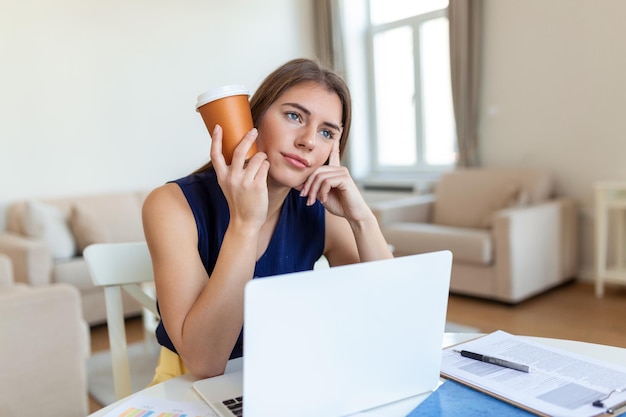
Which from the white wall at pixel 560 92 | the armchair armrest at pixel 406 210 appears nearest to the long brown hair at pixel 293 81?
the armchair armrest at pixel 406 210

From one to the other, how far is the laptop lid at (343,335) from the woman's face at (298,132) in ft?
1.29

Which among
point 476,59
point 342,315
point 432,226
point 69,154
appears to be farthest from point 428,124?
point 342,315

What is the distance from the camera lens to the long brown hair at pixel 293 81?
112cm

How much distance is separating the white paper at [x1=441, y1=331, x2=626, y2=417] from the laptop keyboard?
32cm

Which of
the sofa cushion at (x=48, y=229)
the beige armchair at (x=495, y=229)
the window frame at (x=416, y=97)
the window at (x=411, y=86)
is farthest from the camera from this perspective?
the window frame at (x=416, y=97)

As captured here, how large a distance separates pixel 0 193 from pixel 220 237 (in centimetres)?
371

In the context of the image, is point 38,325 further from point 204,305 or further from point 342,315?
point 342,315

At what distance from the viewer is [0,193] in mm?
4195

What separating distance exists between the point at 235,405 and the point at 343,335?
0.22 m

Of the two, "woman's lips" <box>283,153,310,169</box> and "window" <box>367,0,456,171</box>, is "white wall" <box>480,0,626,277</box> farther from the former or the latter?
"woman's lips" <box>283,153,310,169</box>

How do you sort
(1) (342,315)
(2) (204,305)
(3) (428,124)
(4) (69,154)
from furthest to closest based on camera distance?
(3) (428,124), (4) (69,154), (2) (204,305), (1) (342,315)

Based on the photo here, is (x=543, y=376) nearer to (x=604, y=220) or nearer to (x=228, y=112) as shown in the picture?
(x=228, y=112)

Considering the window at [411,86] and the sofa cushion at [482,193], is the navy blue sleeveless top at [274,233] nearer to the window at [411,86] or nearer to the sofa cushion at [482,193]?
the sofa cushion at [482,193]

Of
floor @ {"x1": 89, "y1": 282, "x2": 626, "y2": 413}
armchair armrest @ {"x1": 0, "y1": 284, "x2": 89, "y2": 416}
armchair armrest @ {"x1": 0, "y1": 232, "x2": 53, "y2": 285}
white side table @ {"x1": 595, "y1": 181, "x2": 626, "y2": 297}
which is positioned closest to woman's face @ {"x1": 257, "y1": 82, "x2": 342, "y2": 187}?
armchair armrest @ {"x1": 0, "y1": 284, "x2": 89, "y2": 416}
